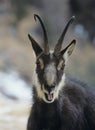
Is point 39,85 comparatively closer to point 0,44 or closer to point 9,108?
point 9,108

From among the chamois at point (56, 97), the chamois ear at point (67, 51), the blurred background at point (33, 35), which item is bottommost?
the chamois at point (56, 97)

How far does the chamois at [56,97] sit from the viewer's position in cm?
1163

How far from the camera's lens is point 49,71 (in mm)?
11586

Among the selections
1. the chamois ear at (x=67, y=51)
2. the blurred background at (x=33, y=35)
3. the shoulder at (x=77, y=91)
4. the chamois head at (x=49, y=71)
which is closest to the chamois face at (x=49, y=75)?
the chamois head at (x=49, y=71)

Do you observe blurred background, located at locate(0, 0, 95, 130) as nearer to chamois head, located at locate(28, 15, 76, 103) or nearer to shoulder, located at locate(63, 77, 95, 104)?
shoulder, located at locate(63, 77, 95, 104)

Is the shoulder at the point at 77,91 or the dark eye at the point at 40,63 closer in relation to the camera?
the dark eye at the point at 40,63

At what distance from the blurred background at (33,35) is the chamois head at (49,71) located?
52.1 ft

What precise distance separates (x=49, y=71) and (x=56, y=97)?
650mm

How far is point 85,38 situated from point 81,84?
32.1 meters

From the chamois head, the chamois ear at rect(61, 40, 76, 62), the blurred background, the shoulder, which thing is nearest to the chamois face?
the chamois head

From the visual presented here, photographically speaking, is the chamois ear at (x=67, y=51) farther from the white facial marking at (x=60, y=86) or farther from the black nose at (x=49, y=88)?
the black nose at (x=49, y=88)

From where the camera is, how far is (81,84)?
13.3 metres

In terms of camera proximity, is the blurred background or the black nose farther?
the blurred background

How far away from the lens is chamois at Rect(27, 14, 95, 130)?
11.6 meters
